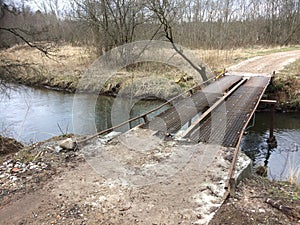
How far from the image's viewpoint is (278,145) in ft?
25.1

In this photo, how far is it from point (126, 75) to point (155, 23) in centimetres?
295

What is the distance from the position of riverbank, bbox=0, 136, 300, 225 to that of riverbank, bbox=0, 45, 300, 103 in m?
4.45

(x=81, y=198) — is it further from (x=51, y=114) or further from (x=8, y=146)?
(x=51, y=114)

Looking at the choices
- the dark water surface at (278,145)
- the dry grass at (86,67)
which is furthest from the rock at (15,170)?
the dry grass at (86,67)

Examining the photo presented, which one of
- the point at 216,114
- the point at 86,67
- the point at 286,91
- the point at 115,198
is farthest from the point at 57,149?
the point at 86,67

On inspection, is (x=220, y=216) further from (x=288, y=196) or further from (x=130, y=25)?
(x=130, y=25)

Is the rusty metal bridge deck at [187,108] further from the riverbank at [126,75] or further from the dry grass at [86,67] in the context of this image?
the dry grass at [86,67]

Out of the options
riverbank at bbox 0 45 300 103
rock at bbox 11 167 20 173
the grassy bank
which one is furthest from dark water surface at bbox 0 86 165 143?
the grassy bank

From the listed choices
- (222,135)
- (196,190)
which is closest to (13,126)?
(222,135)

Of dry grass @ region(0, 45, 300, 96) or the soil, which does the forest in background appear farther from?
the soil

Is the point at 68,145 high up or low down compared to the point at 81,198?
up

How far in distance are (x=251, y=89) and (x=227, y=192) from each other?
621 centimetres

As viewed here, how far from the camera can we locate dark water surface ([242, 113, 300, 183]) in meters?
6.24

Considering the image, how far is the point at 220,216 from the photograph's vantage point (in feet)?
9.17
